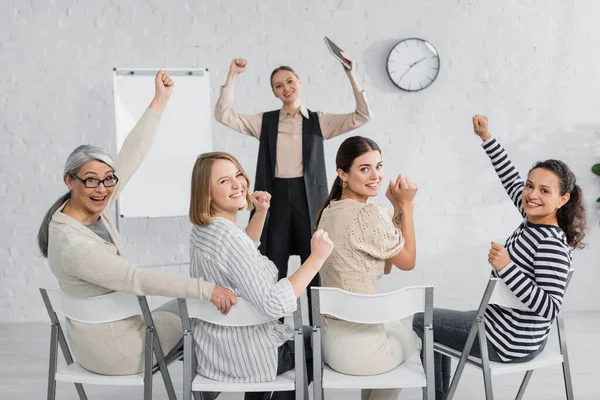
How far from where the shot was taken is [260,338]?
6.14 ft

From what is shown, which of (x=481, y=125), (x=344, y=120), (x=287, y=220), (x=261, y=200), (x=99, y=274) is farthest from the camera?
(x=344, y=120)

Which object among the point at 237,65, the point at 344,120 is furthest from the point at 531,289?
the point at 237,65

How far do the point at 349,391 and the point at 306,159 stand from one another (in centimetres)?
114

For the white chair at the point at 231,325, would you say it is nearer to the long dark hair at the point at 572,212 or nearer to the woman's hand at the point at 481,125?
the long dark hair at the point at 572,212

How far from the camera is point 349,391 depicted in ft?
9.50

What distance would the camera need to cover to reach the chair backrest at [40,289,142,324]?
72.9 inches

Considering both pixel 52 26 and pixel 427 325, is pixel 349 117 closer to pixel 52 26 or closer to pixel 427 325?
pixel 427 325

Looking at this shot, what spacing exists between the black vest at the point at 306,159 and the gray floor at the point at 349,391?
944 millimetres

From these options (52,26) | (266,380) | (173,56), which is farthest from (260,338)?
(52,26)

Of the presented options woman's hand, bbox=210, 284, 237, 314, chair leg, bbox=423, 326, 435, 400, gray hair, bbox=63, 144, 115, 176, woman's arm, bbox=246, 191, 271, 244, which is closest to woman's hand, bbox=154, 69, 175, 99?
gray hair, bbox=63, 144, 115, 176

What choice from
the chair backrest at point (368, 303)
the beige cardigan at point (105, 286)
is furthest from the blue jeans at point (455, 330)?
the beige cardigan at point (105, 286)

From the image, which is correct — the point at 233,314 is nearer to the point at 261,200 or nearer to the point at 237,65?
the point at 261,200

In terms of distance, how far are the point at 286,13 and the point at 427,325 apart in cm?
284

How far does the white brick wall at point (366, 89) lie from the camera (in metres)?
4.19
